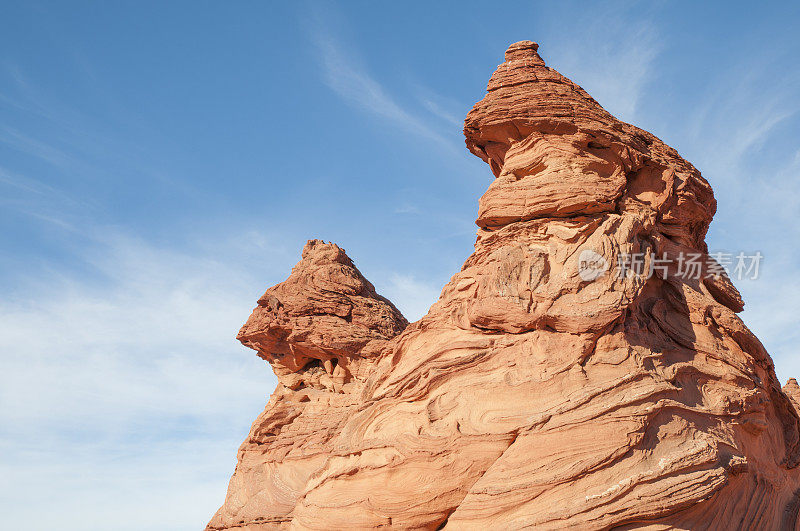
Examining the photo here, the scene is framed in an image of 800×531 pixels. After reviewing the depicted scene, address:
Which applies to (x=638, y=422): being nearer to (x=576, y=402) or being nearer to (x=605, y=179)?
(x=576, y=402)

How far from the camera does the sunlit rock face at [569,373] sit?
10086 millimetres

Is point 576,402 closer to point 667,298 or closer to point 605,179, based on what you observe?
point 667,298

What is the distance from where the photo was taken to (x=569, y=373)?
11.0 m

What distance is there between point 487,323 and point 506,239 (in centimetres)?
197

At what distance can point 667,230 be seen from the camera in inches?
556

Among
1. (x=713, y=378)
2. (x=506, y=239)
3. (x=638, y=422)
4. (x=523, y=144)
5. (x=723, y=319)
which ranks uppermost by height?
(x=523, y=144)

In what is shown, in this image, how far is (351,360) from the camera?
19.2m

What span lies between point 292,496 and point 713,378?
9796mm

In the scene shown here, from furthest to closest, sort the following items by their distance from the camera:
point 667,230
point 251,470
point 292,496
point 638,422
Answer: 1. point 251,470
2. point 292,496
3. point 667,230
4. point 638,422

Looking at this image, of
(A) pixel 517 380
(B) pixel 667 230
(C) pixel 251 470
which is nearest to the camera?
(A) pixel 517 380

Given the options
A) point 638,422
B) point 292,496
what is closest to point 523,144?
point 638,422

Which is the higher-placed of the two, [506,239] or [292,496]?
[506,239]

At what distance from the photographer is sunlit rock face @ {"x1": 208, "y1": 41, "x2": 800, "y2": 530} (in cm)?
1009

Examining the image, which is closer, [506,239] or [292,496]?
[506,239]
